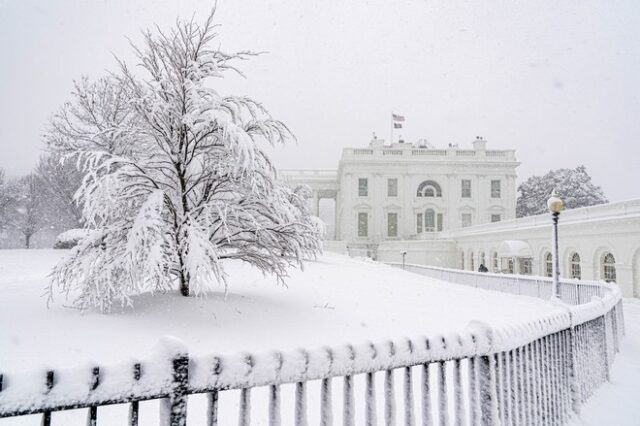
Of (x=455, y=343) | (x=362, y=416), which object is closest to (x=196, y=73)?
(x=362, y=416)

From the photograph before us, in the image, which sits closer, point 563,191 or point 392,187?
point 392,187

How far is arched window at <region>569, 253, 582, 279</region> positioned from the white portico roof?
14.5ft

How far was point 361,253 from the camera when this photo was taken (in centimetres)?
5244

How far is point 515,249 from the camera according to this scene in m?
30.2

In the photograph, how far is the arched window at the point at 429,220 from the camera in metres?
57.8

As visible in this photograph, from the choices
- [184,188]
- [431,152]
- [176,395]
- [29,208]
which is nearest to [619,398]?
[176,395]

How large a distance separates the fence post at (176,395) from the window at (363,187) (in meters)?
55.6

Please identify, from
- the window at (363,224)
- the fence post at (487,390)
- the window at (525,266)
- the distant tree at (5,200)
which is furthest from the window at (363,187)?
the fence post at (487,390)

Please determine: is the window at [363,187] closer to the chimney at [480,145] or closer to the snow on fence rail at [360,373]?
the chimney at [480,145]

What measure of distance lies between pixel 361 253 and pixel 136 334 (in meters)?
46.2

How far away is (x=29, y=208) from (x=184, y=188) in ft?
128

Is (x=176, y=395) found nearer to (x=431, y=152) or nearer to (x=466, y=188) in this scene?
(x=431, y=152)

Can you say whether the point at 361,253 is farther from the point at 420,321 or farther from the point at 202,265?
the point at 202,265

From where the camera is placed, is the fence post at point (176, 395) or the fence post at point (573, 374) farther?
the fence post at point (573, 374)
